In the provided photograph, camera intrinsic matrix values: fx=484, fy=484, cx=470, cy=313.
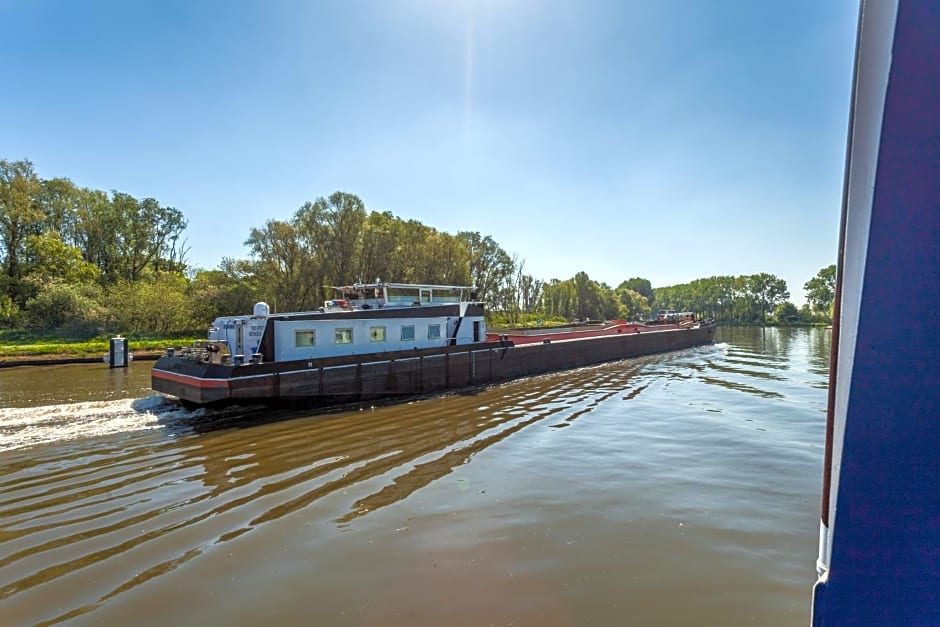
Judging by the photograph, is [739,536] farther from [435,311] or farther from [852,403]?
[435,311]

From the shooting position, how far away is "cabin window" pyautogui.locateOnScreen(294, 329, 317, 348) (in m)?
12.7

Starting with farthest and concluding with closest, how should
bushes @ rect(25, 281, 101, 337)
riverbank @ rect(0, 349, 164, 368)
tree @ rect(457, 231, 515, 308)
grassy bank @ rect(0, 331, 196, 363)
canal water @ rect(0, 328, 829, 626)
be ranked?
1. tree @ rect(457, 231, 515, 308)
2. bushes @ rect(25, 281, 101, 337)
3. grassy bank @ rect(0, 331, 196, 363)
4. riverbank @ rect(0, 349, 164, 368)
5. canal water @ rect(0, 328, 829, 626)

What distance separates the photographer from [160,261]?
4488 cm

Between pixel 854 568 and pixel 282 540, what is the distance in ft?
17.4

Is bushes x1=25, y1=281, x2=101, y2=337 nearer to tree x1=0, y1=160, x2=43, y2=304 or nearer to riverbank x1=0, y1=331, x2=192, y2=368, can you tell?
riverbank x1=0, y1=331, x2=192, y2=368

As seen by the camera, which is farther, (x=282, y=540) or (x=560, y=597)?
(x=282, y=540)

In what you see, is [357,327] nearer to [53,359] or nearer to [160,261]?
[53,359]

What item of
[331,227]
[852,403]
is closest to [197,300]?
[331,227]

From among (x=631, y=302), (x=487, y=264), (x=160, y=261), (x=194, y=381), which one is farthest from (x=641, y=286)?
(x=194, y=381)

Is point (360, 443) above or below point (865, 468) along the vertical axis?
below

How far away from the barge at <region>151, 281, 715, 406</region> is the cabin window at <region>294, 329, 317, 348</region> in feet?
0.08

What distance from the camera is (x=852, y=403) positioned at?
1.50 metres

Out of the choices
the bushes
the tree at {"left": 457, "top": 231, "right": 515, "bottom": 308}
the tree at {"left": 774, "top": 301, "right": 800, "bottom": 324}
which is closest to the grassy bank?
the bushes

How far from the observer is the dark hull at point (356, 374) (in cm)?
1113
